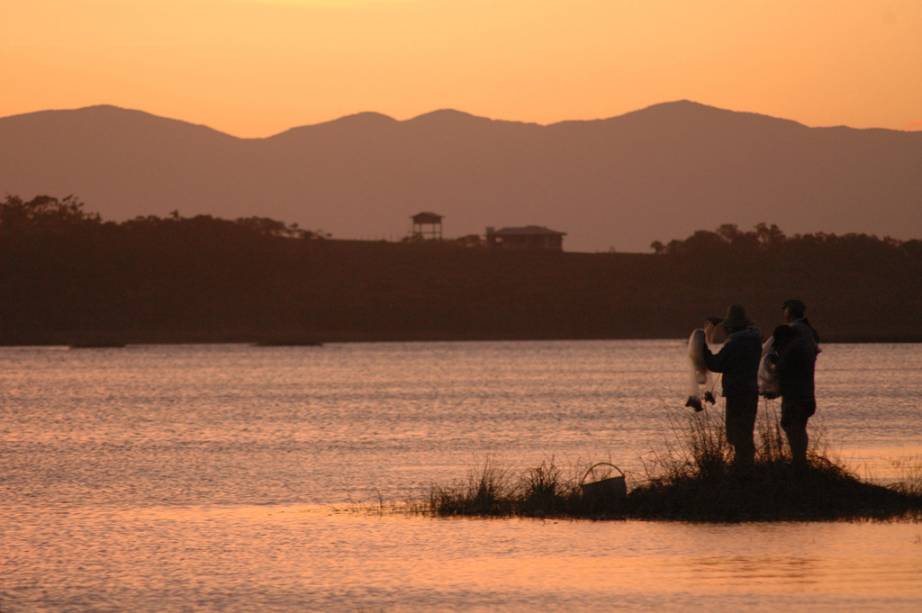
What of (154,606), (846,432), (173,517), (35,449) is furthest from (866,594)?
(35,449)

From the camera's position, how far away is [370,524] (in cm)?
1770

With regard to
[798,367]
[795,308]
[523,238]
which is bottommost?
[798,367]

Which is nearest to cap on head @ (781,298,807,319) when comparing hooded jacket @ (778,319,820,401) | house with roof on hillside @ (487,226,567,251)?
hooded jacket @ (778,319,820,401)

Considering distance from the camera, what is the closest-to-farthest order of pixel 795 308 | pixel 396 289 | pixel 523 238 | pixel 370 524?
pixel 795 308 < pixel 370 524 < pixel 396 289 < pixel 523 238

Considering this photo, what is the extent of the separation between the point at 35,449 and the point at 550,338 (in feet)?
377

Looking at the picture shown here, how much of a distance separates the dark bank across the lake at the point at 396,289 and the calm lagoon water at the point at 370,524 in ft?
278

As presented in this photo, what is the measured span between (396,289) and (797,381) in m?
126

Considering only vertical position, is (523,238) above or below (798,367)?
above

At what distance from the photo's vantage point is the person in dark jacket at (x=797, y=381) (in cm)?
1664

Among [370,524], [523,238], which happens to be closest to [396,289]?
[523,238]

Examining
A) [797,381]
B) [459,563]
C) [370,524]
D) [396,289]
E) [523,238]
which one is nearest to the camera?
[459,563]

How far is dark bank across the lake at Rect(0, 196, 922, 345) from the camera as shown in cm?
13775

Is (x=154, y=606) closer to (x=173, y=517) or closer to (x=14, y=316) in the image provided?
(x=173, y=517)

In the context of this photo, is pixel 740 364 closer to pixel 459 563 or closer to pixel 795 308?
pixel 795 308
